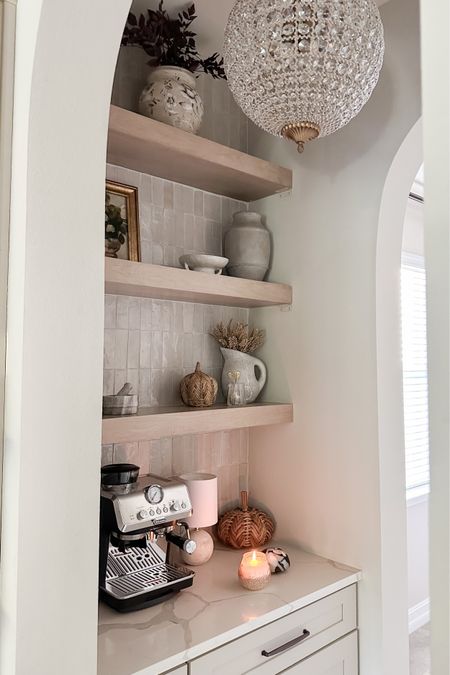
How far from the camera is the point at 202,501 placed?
1760mm

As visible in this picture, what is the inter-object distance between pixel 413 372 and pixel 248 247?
153 cm

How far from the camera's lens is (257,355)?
82.6 inches

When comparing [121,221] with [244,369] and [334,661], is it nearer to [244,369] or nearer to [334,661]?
[244,369]

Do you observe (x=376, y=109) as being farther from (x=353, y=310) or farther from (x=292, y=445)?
(x=292, y=445)

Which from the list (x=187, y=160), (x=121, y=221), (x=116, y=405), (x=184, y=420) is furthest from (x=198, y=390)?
(x=187, y=160)

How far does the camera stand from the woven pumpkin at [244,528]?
190cm

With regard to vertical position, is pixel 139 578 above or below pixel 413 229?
below

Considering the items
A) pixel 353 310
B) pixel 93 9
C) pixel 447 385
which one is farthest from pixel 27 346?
pixel 353 310

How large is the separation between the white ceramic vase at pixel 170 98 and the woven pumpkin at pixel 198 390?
86 cm

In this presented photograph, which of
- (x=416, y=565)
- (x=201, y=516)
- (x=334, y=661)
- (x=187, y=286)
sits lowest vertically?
(x=416, y=565)

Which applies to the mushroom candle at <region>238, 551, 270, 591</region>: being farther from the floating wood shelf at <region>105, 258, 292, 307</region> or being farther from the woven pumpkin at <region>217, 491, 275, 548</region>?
the floating wood shelf at <region>105, 258, 292, 307</region>

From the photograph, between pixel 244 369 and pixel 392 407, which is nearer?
pixel 392 407

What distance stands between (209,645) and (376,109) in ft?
5.70

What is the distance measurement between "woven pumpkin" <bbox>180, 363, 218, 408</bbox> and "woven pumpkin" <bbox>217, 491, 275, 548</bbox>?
468 mm
